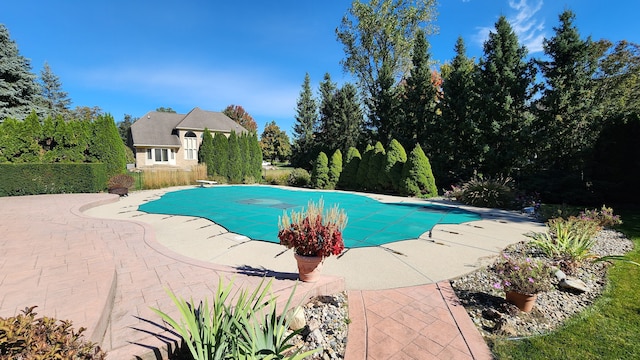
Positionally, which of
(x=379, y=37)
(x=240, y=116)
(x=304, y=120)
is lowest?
(x=304, y=120)

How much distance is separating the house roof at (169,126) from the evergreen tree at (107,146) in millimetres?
13178

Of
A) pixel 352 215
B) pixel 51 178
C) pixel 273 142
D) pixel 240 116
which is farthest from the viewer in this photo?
pixel 240 116

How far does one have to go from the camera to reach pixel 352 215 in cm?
907

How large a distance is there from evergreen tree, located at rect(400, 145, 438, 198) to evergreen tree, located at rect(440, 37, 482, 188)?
270 centimetres

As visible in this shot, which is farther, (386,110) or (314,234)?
(386,110)

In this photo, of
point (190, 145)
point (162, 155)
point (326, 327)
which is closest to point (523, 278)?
point (326, 327)

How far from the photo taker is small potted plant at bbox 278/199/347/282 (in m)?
3.35

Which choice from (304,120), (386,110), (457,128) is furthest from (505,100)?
(304,120)

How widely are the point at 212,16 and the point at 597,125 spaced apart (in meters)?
17.3

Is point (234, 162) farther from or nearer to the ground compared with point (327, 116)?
nearer to the ground

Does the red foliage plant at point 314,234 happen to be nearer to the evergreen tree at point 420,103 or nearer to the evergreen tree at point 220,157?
the evergreen tree at point 420,103

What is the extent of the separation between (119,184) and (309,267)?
13284mm

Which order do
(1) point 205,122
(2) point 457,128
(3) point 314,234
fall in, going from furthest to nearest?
1. (1) point 205,122
2. (2) point 457,128
3. (3) point 314,234

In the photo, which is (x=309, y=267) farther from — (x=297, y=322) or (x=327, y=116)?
(x=327, y=116)
